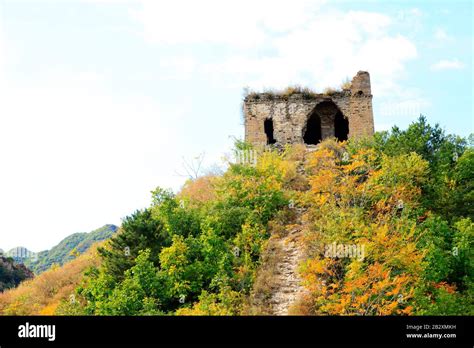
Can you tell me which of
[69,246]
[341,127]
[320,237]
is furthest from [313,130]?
[69,246]

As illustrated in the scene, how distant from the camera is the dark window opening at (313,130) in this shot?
2392 cm

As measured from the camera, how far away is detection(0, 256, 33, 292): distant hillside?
2533 cm

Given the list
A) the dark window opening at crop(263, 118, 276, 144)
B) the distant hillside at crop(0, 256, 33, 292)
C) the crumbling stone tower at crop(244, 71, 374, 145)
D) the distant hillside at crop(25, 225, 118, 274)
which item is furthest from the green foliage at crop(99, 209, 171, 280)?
the distant hillside at crop(25, 225, 118, 274)

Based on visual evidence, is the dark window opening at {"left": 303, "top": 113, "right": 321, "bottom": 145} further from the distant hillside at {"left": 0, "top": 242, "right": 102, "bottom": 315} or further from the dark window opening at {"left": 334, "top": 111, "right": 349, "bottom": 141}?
the distant hillside at {"left": 0, "top": 242, "right": 102, "bottom": 315}

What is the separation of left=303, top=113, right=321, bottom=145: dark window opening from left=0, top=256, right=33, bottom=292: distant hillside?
12606mm

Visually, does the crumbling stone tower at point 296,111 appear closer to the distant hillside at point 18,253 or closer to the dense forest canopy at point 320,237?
the dense forest canopy at point 320,237

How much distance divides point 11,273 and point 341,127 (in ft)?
47.6

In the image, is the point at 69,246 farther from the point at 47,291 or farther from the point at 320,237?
the point at 320,237

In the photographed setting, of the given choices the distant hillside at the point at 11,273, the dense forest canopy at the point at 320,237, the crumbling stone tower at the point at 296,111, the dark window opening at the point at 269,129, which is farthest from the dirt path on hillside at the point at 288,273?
the distant hillside at the point at 11,273

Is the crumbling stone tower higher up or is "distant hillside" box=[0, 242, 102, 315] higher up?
the crumbling stone tower
